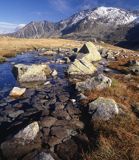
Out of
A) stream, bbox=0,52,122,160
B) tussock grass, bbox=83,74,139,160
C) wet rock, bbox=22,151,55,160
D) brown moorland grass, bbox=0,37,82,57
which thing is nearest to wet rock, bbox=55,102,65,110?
stream, bbox=0,52,122,160

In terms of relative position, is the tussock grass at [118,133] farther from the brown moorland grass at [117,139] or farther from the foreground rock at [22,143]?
the foreground rock at [22,143]

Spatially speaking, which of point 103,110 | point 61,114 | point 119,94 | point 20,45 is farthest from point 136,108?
point 20,45

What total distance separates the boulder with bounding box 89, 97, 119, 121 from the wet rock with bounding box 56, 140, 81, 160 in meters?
2.82

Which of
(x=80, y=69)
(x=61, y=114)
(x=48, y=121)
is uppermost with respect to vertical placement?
(x=48, y=121)

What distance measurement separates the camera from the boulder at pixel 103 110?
15.4m

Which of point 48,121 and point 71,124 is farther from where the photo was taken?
point 48,121

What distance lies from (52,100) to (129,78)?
11.9m

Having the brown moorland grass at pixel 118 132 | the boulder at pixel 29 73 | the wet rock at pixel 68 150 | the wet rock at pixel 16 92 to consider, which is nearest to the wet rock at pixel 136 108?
the brown moorland grass at pixel 118 132

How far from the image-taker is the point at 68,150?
40.9 feet

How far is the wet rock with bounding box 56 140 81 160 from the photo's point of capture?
39.1 ft

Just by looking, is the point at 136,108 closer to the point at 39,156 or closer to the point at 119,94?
the point at 119,94

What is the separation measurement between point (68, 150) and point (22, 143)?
2292mm

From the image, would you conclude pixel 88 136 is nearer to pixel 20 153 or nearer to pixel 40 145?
pixel 40 145

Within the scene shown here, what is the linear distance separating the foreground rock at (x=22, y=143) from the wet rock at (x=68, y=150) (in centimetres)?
107
